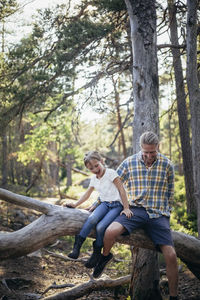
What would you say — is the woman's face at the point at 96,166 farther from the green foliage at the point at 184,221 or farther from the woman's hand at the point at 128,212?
the green foliage at the point at 184,221

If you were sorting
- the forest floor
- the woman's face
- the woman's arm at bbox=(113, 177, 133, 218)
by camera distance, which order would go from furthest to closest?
the forest floor, the woman's face, the woman's arm at bbox=(113, 177, 133, 218)

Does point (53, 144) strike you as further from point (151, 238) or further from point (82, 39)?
point (151, 238)

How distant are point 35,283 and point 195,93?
214 inches

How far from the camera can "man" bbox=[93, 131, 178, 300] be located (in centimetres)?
395

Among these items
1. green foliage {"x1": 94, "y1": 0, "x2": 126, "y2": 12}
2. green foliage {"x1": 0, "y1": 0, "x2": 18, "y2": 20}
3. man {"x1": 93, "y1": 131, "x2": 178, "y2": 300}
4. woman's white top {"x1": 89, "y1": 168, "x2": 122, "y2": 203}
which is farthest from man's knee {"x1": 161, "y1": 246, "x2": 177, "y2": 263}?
green foliage {"x1": 0, "y1": 0, "x2": 18, "y2": 20}

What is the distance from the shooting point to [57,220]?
423 cm

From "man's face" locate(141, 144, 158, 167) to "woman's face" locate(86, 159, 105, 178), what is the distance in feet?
2.05

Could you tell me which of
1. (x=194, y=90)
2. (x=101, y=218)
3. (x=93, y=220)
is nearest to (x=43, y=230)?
(x=93, y=220)

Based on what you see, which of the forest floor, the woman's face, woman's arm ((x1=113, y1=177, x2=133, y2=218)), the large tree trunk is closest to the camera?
woman's arm ((x1=113, y1=177, x2=133, y2=218))

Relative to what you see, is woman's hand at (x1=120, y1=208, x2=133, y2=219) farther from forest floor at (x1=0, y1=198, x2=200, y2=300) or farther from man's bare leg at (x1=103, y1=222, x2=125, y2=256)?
forest floor at (x1=0, y1=198, x2=200, y2=300)

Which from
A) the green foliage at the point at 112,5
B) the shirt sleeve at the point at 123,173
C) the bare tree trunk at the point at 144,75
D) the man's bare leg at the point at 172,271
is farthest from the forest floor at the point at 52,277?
the green foliage at the point at 112,5

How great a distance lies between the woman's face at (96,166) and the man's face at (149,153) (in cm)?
63

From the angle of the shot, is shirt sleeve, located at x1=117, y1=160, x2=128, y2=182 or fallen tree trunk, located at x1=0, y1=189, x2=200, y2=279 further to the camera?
shirt sleeve, located at x1=117, y1=160, x2=128, y2=182

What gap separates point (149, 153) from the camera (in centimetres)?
404
